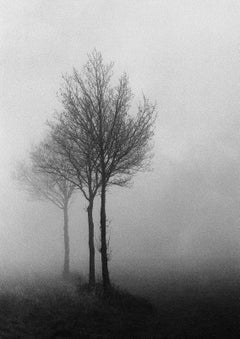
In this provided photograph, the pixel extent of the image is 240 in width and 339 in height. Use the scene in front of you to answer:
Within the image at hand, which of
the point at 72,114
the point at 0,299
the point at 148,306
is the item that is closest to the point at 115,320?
the point at 148,306

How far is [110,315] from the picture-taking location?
532 inches

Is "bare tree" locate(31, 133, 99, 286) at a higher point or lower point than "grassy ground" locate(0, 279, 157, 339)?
higher

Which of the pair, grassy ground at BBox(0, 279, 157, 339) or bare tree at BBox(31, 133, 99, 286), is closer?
grassy ground at BBox(0, 279, 157, 339)

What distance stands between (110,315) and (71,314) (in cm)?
180

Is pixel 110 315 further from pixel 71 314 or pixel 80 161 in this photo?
pixel 80 161

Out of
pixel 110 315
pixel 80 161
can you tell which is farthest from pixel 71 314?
pixel 80 161

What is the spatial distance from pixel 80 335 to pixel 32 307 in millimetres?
3611

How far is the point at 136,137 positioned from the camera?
19312 millimetres

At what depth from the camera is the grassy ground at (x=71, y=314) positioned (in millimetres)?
10250

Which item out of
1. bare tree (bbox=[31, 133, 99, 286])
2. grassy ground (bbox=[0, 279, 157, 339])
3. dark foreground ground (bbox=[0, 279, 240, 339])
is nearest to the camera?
grassy ground (bbox=[0, 279, 157, 339])

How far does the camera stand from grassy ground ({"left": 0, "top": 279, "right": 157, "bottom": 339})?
10.2 meters

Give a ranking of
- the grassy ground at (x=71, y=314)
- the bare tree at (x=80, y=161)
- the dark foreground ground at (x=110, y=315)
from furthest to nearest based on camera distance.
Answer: the bare tree at (x=80, y=161)
the dark foreground ground at (x=110, y=315)
the grassy ground at (x=71, y=314)

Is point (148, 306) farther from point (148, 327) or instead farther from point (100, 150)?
point (100, 150)

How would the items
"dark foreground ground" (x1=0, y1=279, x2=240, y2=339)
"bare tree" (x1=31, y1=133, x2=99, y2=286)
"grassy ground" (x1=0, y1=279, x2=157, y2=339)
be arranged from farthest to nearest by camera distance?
"bare tree" (x1=31, y1=133, x2=99, y2=286), "dark foreground ground" (x1=0, y1=279, x2=240, y2=339), "grassy ground" (x1=0, y1=279, x2=157, y2=339)
